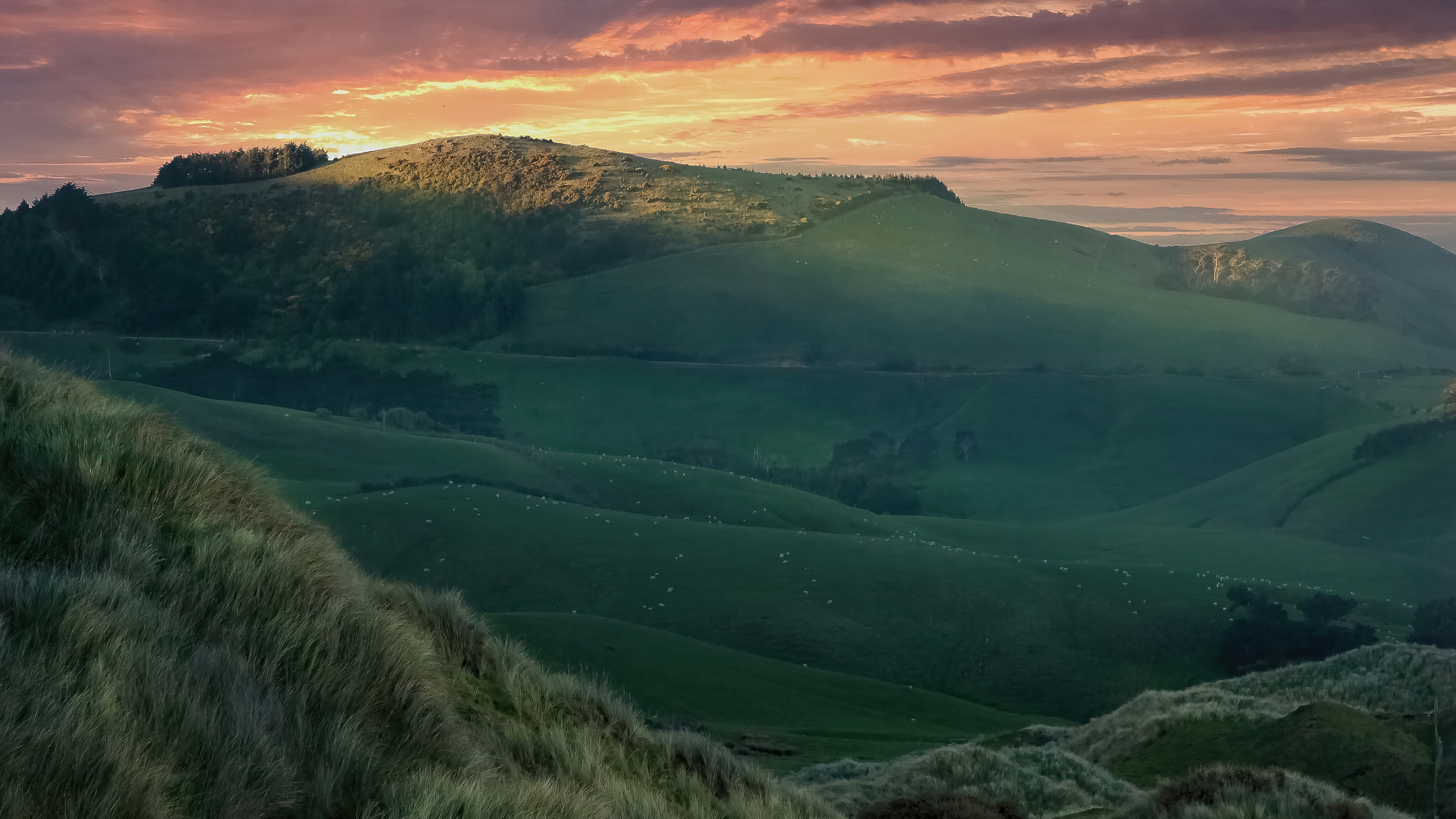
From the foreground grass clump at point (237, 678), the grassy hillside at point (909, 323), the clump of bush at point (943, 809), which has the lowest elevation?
the grassy hillside at point (909, 323)

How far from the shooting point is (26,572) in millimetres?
5828

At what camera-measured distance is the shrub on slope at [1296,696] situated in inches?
695

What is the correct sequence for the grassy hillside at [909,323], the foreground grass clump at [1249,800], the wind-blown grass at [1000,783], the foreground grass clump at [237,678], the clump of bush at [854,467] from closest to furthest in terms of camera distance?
the foreground grass clump at [237,678] → the foreground grass clump at [1249,800] → the wind-blown grass at [1000,783] → the clump of bush at [854,467] → the grassy hillside at [909,323]

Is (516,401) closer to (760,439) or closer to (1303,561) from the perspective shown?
(760,439)

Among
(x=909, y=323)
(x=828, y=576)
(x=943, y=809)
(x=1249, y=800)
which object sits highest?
(x=1249, y=800)

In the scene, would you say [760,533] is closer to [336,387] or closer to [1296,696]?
[1296,696]

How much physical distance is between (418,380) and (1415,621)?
134132 mm

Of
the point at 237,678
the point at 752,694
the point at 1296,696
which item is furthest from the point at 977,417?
the point at 237,678

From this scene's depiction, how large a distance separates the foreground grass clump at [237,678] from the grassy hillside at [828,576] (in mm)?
46450

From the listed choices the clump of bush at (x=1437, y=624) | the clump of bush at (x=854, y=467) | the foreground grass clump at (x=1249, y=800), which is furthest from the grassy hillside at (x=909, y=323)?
the foreground grass clump at (x=1249, y=800)

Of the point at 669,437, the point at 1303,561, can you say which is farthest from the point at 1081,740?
the point at 669,437

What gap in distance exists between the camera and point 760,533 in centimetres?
8631

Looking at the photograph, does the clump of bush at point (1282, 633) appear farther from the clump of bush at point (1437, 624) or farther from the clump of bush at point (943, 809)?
the clump of bush at point (943, 809)

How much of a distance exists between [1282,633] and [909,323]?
114544mm
